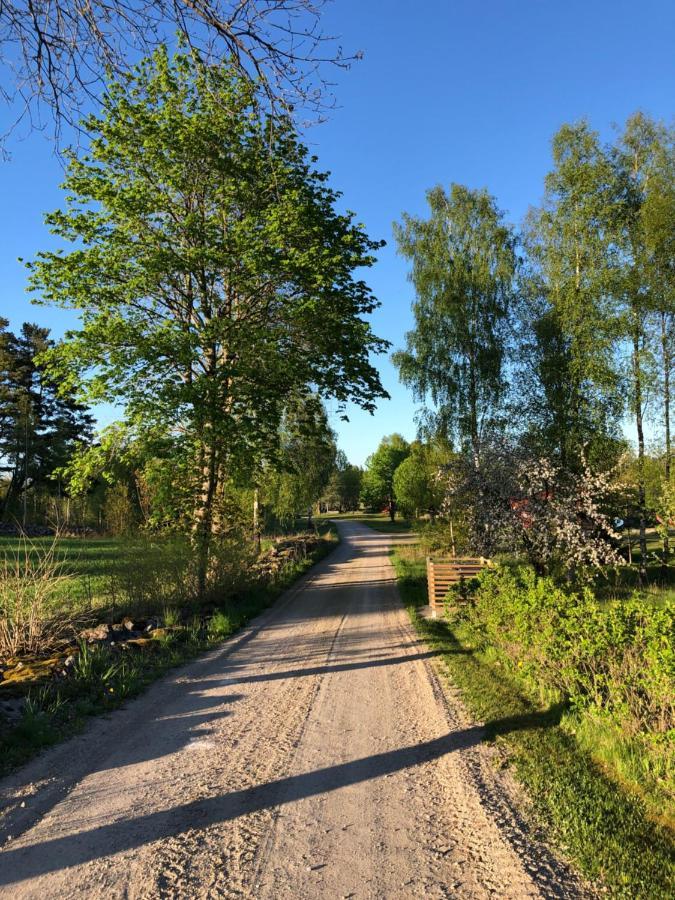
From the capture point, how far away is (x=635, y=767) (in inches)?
179

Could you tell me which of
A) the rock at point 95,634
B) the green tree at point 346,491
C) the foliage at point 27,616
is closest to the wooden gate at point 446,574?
the rock at point 95,634

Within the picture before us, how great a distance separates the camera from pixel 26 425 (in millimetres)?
39125

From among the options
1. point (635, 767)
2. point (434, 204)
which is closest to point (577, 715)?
point (635, 767)

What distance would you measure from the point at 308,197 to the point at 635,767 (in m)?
14.2

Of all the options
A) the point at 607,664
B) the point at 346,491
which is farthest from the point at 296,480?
the point at 346,491

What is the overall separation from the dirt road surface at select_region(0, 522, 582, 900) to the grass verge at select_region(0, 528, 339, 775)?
0.81 feet

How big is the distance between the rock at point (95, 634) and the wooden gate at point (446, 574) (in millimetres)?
6840

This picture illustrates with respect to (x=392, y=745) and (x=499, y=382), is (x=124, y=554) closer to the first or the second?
(x=392, y=745)

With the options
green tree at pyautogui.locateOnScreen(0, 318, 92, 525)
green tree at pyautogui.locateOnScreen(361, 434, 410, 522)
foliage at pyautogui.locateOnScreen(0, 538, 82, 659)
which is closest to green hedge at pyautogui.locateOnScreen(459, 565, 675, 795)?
foliage at pyautogui.locateOnScreen(0, 538, 82, 659)

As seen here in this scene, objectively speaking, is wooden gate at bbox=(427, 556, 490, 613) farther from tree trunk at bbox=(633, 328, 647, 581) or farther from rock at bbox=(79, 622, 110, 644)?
tree trunk at bbox=(633, 328, 647, 581)

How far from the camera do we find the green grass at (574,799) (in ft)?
10.8

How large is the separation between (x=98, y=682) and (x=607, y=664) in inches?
239

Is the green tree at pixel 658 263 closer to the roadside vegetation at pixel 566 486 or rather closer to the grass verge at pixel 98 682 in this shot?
the roadside vegetation at pixel 566 486

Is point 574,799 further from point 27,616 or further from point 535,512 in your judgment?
point 27,616
